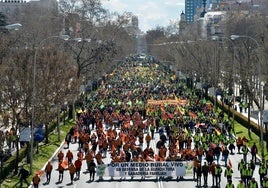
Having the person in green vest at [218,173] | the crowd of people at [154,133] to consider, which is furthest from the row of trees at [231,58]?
the person in green vest at [218,173]

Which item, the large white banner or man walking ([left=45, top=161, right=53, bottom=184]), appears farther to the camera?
the large white banner

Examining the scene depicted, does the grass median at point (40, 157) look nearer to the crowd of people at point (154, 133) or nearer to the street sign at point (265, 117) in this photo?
the crowd of people at point (154, 133)

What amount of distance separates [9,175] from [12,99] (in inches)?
162

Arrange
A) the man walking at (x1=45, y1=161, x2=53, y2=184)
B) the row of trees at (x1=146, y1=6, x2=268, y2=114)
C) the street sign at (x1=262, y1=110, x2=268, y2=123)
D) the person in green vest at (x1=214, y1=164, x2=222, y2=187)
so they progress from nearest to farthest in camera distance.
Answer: the person in green vest at (x1=214, y1=164, x2=222, y2=187), the man walking at (x1=45, y1=161, x2=53, y2=184), the street sign at (x1=262, y1=110, x2=268, y2=123), the row of trees at (x1=146, y1=6, x2=268, y2=114)

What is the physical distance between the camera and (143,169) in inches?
1206

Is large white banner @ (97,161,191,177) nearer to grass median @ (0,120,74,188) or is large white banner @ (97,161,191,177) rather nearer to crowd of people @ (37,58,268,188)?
crowd of people @ (37,58,268,188)

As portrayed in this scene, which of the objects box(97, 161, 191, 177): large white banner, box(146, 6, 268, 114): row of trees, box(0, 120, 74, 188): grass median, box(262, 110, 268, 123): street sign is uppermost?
box(146, 6, 268, 114): row of trees

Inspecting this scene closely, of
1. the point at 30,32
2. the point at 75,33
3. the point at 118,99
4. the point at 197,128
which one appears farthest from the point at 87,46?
the point at 30,32

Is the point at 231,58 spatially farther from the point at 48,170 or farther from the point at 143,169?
the point at 48,170

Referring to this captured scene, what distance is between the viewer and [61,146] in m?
42.0

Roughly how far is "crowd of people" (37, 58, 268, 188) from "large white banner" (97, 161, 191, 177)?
0.50 meters

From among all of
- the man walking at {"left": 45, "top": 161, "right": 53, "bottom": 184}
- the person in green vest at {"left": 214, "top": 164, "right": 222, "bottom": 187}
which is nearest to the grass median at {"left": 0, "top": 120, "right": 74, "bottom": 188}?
the man walking at {"left": 45, "top": 161, "right": 53, "bottom": 184}

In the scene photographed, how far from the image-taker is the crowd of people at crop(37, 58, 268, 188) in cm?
3055

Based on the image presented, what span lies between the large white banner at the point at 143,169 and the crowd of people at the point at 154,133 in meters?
0.50
